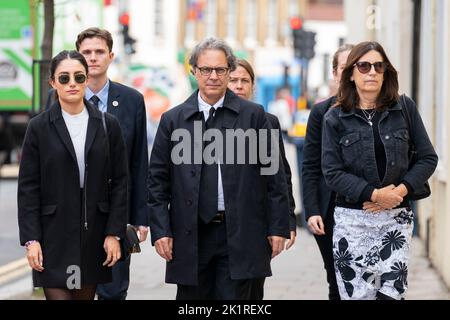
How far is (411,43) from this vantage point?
15406 millimetres

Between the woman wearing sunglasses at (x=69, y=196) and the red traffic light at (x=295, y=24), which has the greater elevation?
the red traffic light at (x=295, y=24)

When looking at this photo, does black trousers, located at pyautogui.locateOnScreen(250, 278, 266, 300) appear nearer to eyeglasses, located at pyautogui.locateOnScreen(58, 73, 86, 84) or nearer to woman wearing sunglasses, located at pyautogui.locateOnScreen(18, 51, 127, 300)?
woman wearing sunglasses, located at pyautogui.locateOnScreen(18, 51, 127, 300)

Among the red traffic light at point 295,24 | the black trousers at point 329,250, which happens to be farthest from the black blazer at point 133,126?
the red traffic light at point 295,24

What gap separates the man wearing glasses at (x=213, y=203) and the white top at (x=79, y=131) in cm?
39

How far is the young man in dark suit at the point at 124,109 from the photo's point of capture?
764 centimetres

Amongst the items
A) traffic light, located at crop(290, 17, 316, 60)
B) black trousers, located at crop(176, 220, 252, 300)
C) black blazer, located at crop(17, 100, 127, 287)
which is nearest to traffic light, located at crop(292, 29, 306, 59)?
traffic light, located at crop(290, 17, 316, 60)

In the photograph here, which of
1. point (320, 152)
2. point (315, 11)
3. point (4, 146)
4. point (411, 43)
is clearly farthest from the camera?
point (315, 11)

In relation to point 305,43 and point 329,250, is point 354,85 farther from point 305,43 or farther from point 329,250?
point 305,43

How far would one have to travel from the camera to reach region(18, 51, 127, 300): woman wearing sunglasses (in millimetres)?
6227

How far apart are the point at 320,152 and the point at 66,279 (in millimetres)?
2025

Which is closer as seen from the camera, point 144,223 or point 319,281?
point 144,223

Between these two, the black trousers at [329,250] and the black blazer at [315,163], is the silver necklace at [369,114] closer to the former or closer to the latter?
the black blazer at [315,163]
